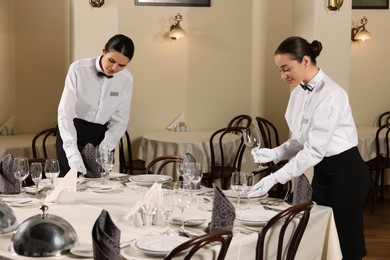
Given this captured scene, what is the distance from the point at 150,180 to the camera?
364 centimetres

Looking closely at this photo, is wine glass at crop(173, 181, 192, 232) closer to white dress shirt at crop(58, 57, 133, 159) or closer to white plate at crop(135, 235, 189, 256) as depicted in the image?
white plate at crop(135, 235, 189, 256)

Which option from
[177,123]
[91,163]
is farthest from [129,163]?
[91,163]

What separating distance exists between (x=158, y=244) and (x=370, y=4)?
5.81m

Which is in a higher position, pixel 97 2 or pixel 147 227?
pixel 97 2

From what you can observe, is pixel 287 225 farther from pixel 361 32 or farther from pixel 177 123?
pixel 361 32

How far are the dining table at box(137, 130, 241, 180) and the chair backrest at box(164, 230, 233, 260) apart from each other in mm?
3438

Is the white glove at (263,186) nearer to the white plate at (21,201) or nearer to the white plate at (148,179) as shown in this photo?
the white plate at (148,179)

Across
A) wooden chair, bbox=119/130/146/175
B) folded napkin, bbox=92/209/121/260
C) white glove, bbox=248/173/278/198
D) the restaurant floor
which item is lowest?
the restaurant floor

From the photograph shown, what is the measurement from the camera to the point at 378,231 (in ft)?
18.6

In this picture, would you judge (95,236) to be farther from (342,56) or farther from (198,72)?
(198,72)

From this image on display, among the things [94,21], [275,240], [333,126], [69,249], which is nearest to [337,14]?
[94,21]

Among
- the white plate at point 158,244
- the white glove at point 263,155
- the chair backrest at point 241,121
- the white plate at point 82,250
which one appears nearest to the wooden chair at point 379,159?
the chair backrest at point 241,121

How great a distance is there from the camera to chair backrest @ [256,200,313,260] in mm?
2625

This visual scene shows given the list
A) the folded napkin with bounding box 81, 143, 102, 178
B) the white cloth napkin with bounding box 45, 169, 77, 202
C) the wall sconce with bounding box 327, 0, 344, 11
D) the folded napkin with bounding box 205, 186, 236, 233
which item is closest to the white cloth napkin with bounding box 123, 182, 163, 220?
the folded napkin with bounding box 205, 186, 236, 233
